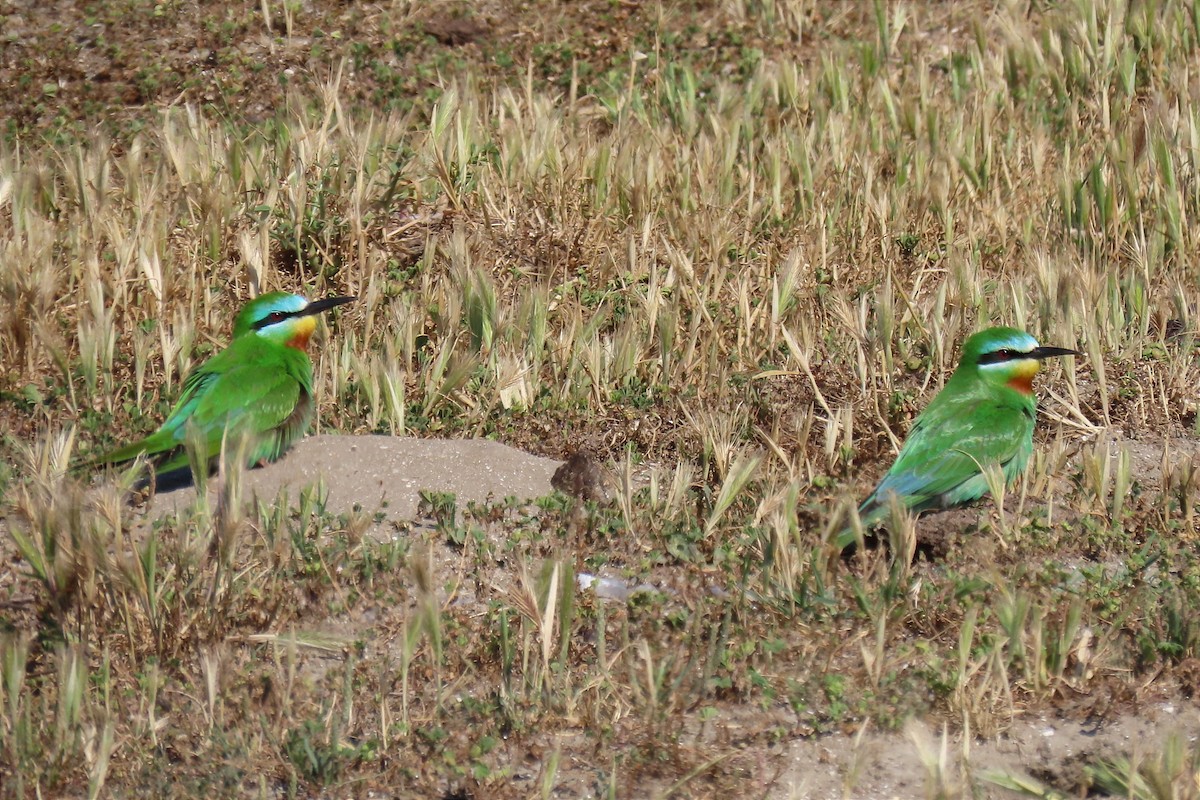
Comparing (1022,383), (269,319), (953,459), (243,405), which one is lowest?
(953,459)

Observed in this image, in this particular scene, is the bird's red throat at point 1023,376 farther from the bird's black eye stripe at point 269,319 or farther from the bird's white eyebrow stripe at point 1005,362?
the bird's black eye stripe at point 269,319

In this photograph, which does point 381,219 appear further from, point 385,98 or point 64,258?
point 385,98

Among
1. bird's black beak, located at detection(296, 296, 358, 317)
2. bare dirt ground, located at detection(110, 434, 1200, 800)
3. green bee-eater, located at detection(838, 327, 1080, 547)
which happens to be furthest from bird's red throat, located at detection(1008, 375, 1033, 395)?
bird's black beak, located at detection(296, 296, 358, 317)

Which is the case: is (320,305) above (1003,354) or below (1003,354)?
above

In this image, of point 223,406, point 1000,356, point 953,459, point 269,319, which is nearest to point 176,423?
point 223,406

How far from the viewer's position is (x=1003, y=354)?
568 centimetres

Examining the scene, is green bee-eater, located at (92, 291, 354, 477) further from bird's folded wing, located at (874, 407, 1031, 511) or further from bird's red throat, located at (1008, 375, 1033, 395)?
bird's red throat, located at (1008, 375, 1033, 395)

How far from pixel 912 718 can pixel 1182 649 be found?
2.77ft

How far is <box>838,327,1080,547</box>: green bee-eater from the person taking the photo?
17.4 feet

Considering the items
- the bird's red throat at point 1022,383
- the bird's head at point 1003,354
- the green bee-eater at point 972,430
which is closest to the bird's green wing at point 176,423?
the green bee-eater at point 972,430

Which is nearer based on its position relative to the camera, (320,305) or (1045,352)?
(1045,352)

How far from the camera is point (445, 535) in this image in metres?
4.97

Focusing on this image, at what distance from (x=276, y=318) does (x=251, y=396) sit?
0.55m

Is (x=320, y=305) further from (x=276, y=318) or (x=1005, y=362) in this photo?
(x=1005, y=362)
